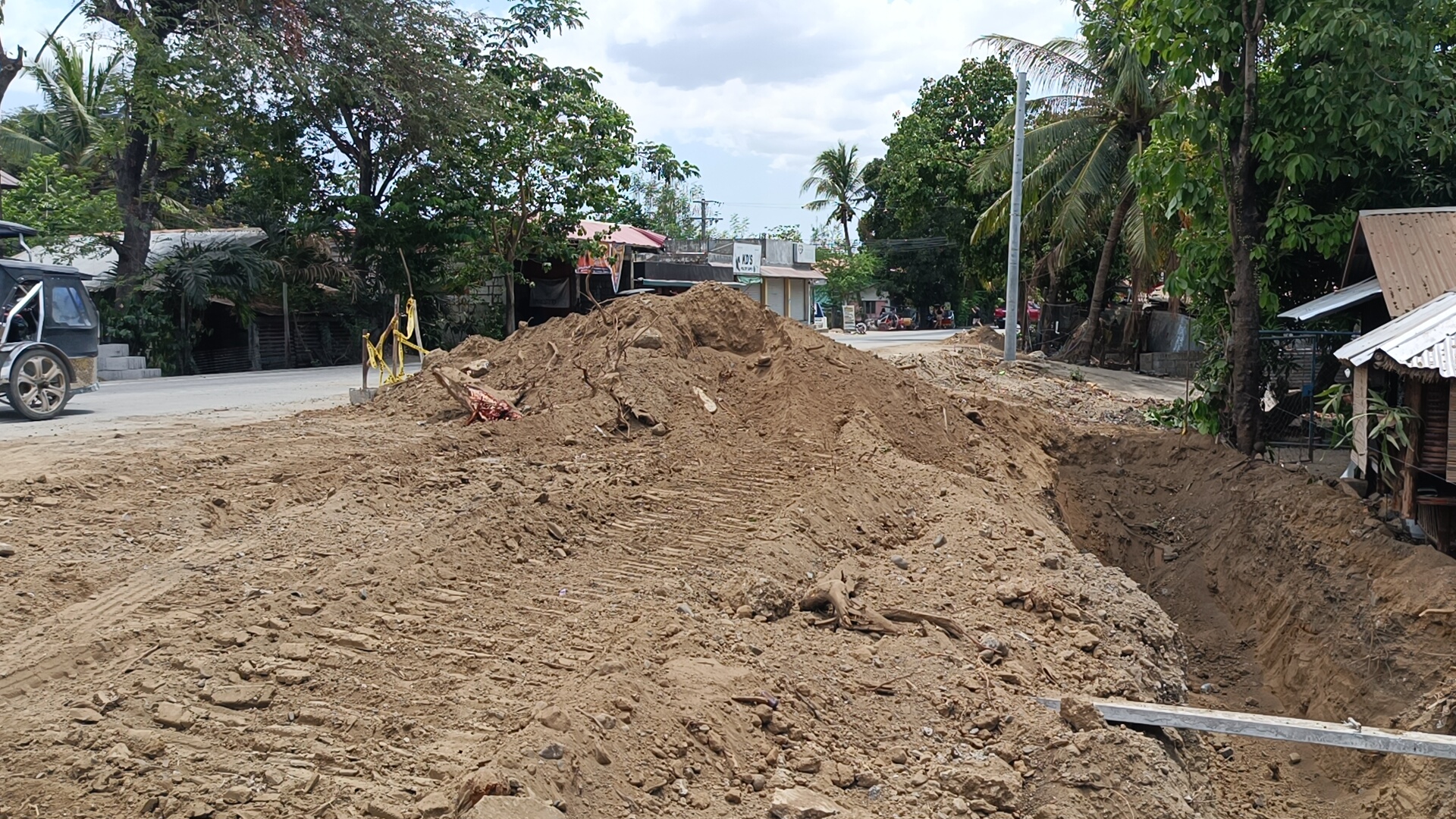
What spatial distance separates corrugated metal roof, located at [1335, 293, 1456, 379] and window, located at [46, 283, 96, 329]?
1329 cm

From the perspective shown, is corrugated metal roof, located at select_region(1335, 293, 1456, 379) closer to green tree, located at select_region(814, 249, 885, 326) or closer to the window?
the window

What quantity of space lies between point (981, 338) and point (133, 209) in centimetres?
1941

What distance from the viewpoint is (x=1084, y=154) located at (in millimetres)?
24016

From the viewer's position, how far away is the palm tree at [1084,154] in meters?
22.5

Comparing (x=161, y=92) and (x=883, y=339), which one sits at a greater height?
(x=161, y=92)

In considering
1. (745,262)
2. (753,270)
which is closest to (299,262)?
(745,262)

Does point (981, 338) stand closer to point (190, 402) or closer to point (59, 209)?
point (190, 402)

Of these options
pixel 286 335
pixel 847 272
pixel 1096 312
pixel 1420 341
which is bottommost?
pixel 1420 341

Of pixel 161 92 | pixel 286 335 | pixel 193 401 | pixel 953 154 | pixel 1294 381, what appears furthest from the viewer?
pixel 953 154

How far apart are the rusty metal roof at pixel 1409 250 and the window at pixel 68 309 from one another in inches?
542

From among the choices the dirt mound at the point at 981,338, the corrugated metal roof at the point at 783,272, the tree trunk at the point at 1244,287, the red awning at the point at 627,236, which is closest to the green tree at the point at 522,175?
the red awning at the point at 627,236

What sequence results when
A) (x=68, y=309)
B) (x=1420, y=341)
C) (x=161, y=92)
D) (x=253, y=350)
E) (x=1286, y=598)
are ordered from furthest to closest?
(x=253, y=350), (x=161, y=92), (x=68, y=309), (x=1286, y=598), (x=1420, y=341)

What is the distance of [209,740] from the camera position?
14.4 feet

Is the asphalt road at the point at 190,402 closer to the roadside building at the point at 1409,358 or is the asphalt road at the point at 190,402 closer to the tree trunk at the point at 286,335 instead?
the tree trunk at the point at 286,335
